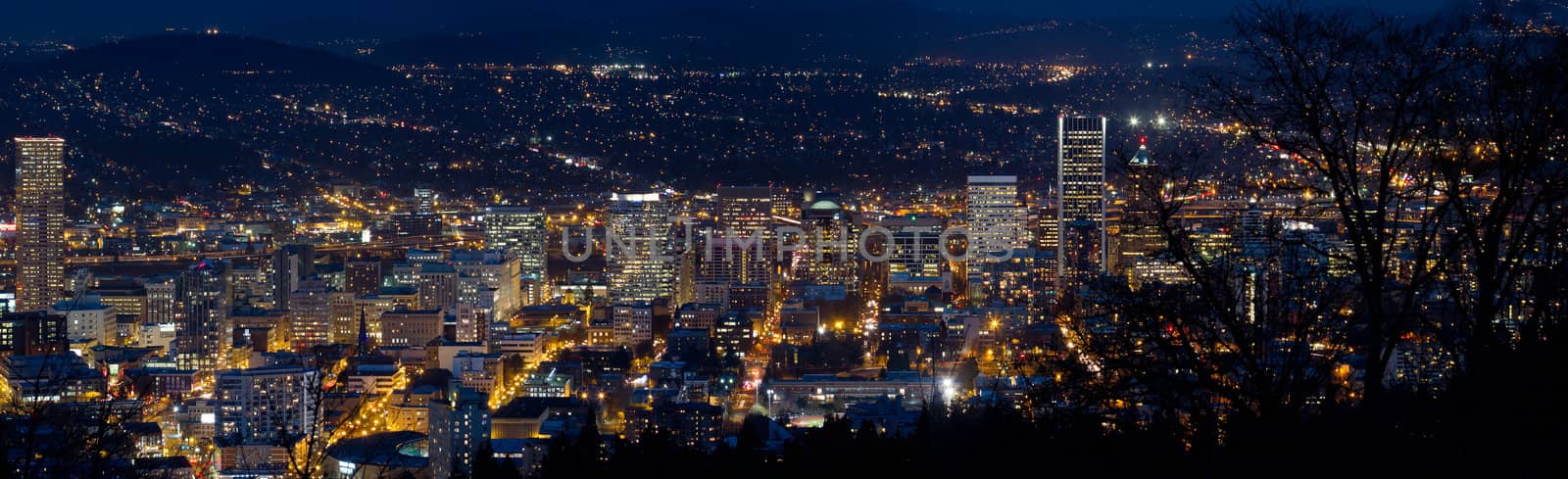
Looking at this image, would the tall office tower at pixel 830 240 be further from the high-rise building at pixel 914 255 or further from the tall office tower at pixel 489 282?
the tall office tower at pixel 489 282

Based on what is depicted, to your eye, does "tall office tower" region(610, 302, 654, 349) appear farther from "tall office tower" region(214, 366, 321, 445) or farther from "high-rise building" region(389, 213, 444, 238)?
"high-rise building" region(389, 213, 444, 238)

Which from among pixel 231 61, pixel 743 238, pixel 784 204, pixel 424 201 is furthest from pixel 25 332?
pixel 231 61

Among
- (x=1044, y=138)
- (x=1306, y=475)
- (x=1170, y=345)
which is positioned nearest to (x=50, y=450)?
(x=1170, y=345)

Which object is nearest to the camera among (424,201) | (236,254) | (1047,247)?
(1047,247)

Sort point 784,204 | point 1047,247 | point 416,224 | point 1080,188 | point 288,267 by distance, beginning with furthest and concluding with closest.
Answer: point 416,224 → point 784,204 → point 288,267 → point 1080,188 → point 1047,247

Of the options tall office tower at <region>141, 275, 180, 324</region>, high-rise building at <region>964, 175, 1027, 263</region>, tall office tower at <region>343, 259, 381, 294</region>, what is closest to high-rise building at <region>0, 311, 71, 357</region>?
tall office tower at <region>141, 275, 180, 324</region>

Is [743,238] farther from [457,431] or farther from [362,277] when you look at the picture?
[457,431]

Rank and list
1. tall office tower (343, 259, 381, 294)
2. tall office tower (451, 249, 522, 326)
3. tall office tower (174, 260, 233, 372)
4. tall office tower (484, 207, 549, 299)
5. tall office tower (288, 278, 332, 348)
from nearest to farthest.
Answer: tall office tower (174, 260, 233, 372)
tall office tower (288, 278, 332, 348)
tall office tower (451, 249, 522, 326)
tall office tower (343, 259, 381, 294)
tall office tower (484, 207, 549, 299)
